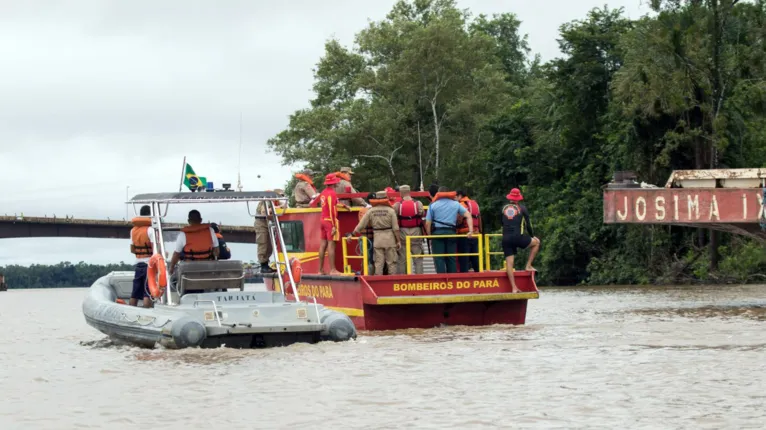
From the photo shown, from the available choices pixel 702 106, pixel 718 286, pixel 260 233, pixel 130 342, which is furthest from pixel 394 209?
pixel 702 106

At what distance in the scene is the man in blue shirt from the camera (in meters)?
20.5

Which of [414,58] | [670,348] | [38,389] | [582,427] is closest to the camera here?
[582,427]

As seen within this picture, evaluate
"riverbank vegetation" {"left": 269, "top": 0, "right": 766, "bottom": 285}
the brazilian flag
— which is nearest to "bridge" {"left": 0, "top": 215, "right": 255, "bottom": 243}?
"riverbank vegetation" {"left": 269, "top": 0, "right": 766, "bottom": 285}

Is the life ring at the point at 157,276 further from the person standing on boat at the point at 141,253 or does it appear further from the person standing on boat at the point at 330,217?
the person standing on boat at the point at 330,217

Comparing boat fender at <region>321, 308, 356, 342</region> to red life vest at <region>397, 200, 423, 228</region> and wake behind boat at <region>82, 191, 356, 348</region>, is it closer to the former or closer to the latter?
wake behind boat at <region>82, 191, 356, 348</region>

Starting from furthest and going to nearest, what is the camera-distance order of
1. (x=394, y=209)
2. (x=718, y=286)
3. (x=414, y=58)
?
1. (x=414, y=58)
2. (x=718, y=286)
3. (x=394, y=209)

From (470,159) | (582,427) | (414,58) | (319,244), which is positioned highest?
(414,58)

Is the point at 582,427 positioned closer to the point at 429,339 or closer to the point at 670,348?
the point at 670,348

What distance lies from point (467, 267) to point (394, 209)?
148 centimetres

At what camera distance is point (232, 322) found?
54.2ft

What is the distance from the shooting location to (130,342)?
1795cm

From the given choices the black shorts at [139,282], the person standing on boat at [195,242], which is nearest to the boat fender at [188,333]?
the person standing on boat at [195,242]

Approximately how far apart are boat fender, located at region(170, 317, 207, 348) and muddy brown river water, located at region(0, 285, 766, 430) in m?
0.14

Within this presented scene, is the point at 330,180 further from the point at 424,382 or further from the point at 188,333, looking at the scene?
the point at 424,382
